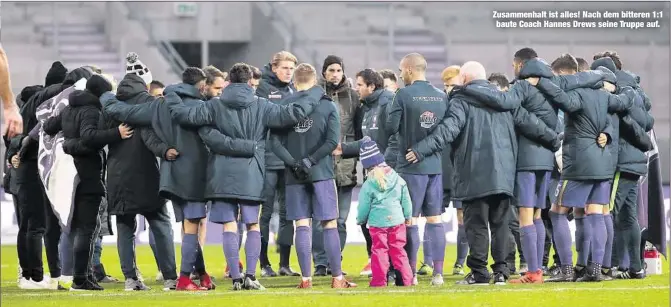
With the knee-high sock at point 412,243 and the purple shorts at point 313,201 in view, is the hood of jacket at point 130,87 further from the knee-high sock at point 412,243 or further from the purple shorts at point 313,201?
the knee-high sock at point 412,243

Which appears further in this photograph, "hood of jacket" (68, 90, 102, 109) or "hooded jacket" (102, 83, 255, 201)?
"hood of jacket" (68, 90, 102, 109)

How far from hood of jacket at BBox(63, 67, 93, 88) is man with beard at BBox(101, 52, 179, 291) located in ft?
2.17

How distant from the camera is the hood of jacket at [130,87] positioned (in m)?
11.7

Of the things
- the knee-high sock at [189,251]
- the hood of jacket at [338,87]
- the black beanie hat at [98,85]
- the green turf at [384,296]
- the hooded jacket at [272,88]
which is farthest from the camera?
the hood of jacket at [338,87]

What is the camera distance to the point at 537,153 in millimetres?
11820

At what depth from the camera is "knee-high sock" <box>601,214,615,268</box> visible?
1245 centimetres

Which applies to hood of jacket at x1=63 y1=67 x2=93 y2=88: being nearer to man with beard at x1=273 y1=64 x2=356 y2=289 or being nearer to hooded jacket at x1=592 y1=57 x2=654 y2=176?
man with beard at x1=273 y1=64 x2=356 y2=289

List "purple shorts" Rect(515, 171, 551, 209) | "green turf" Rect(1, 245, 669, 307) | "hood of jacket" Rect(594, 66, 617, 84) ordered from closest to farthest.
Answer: "green turf" Rect(1, 245, 669, 307), "purple shorts" Rect(515, 171, 551, 209), "hood of jacket" Rect(594, 66, 617, 84)

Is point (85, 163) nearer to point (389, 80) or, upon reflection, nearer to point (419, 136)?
→ point (419, 136)

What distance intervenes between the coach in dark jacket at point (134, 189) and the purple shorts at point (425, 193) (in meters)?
2.01

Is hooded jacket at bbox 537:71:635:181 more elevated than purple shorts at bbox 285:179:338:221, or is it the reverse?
hooded jacket at bbox 537:71:635:181

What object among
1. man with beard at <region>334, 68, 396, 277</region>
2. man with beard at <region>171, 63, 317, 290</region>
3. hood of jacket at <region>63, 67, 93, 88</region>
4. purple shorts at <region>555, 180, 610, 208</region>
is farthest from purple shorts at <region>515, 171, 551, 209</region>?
hood of jacket at <region>63, 67, 93, 88</region>

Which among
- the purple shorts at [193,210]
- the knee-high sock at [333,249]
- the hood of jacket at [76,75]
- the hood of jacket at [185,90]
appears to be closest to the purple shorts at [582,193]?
the knee-high sock at [333,249]

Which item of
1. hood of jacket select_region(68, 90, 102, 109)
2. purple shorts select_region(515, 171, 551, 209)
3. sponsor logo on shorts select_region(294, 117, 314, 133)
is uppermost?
hood of jacket select_region(68, 90, 102, 109)
